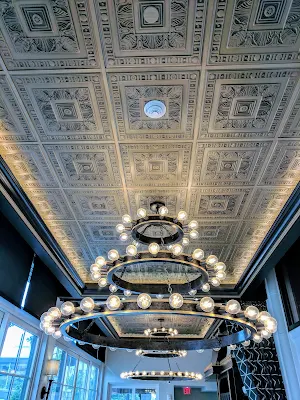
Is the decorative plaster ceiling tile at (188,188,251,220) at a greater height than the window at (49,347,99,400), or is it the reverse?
the decorative plaster ceiling tile at (188,188,251,220)

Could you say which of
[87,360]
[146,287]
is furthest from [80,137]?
[87,360]

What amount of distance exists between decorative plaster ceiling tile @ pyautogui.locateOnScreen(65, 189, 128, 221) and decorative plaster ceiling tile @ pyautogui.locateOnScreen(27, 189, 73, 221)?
0.12m

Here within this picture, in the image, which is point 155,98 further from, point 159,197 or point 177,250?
point 159,197

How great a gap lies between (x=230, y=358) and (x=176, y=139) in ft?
21.2

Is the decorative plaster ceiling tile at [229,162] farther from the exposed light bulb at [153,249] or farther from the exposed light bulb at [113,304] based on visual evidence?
the exposed light bulb at [113,304]

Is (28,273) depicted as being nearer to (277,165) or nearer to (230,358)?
(277,165)

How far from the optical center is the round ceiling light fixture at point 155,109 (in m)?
2.45

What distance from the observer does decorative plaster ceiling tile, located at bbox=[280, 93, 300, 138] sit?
2.50 meters

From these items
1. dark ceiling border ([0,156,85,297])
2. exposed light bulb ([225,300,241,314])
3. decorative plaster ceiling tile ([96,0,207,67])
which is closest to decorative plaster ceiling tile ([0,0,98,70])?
decorative plaster ceiling tile ([96,0,207,67])

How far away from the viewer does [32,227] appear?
3938 millimetres

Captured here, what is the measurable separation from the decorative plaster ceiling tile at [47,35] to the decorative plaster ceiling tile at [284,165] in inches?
77.3

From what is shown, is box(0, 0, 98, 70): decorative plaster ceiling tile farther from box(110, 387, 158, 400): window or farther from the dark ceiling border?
box(110, 387, 158, 400): window

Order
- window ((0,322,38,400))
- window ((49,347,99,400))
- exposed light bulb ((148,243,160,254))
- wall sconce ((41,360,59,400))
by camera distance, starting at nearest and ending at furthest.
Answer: exposed light bulb ((148,243,160,254)) → window ((0,322,38,400)) → wall sconce ((41,360,59,400)) → window ((49,347,99,400))

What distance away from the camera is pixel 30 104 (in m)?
2.53
